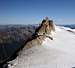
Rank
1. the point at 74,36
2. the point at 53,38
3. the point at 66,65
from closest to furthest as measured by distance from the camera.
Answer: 1. the point at 66,65
2. the point at 53,38
3. the point at 74,36

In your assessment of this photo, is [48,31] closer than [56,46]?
No

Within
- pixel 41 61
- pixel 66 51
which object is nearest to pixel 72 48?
pixel 66 51

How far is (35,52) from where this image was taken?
18250mm

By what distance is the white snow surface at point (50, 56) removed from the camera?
16.1 metres

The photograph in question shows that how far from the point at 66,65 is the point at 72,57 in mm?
1896

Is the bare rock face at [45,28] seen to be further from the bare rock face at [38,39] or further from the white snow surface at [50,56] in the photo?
the white snow surface at [50,56]

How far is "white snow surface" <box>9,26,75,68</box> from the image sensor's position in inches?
634

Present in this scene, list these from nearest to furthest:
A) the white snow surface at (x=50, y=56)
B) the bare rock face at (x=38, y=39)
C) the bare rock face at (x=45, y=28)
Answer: the white snow surface at (x=50, y=56)
the bare rock face at (x=38, y=39)
the bare rock face at (x=45, y=28)

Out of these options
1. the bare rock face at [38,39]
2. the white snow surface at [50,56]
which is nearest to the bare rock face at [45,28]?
the bare rock face at [38,39]

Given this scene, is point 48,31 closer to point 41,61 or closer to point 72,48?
point 72,48

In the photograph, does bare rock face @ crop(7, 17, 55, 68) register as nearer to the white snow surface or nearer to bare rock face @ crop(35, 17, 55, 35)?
bare rock face @ crop(35, 17, 55, 35)

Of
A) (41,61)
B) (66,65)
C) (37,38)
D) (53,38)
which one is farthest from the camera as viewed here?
(53,38)

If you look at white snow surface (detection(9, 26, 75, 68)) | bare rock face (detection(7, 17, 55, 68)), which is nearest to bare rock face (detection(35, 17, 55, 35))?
bare rock face (detection(7, 17, 55, 68))

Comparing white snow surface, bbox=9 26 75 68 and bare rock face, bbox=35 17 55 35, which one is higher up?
bare rock face, bbox=35 17 55 35
